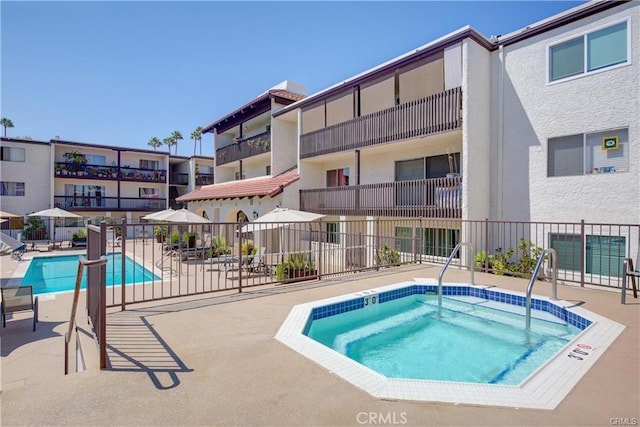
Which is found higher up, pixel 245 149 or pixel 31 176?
pixel 245 149

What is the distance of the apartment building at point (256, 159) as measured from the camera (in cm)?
1823

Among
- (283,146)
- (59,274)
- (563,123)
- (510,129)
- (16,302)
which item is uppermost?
(283,146)

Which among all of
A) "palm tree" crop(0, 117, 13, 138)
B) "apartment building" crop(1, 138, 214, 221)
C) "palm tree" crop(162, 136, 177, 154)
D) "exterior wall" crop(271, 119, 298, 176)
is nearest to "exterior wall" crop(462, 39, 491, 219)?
"exterior wall" crop(271, 119, 298, 176)

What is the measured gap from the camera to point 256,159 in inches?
915

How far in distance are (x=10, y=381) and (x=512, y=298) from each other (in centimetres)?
917

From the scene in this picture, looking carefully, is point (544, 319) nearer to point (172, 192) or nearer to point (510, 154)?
point (510, 154)

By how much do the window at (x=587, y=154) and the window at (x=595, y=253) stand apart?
201cm

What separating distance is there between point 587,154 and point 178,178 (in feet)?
123

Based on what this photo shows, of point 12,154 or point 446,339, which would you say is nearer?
point 446,339

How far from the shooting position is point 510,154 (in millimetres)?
11383

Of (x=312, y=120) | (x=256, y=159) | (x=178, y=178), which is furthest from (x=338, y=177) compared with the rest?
(x=178, y=178)

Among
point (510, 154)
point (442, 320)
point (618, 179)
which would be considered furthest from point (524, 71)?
point (442, 320)

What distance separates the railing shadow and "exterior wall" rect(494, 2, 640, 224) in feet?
37.1

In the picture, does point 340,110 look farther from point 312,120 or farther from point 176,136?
point 176,136
